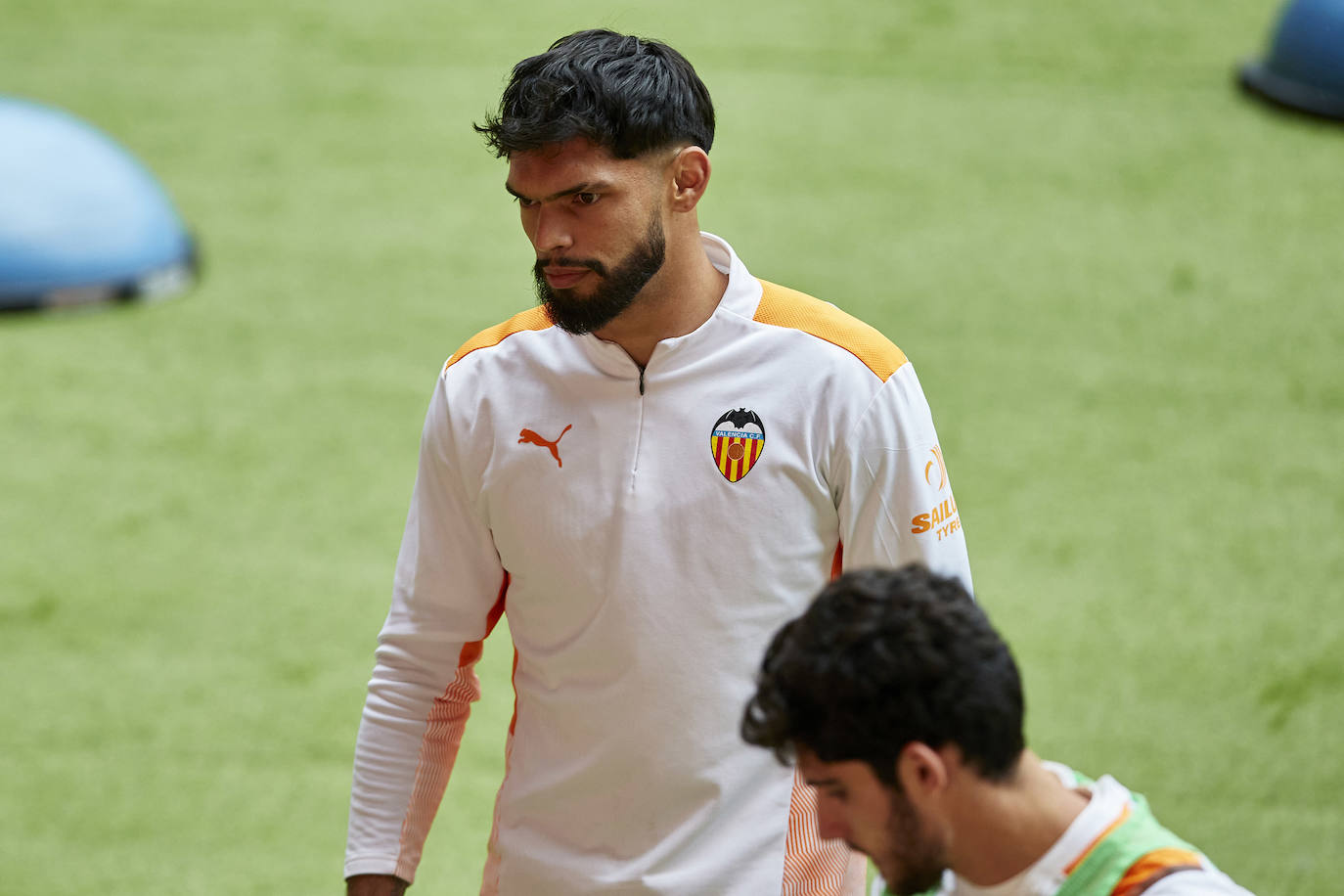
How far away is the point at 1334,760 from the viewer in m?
4.15

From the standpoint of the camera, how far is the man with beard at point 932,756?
1.44m

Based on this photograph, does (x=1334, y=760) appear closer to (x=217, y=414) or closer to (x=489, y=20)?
(x=217, y=414)

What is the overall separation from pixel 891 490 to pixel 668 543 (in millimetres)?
303

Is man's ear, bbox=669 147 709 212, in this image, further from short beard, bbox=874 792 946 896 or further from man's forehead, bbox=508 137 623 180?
short beard, bbox=874 792 946 896

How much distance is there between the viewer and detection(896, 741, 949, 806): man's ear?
4.71 feet

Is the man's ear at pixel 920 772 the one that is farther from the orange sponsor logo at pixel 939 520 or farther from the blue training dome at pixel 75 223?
the blue training dome at pixel 75 223

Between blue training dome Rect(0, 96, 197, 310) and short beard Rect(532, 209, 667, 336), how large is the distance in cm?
487

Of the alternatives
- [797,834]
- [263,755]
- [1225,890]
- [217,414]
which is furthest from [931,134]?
[1225,890]

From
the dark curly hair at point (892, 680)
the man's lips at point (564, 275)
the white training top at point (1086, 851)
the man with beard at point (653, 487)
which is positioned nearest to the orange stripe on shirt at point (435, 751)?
the man with beard at point (653, 487)

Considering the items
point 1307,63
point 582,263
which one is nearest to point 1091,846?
point 582,263

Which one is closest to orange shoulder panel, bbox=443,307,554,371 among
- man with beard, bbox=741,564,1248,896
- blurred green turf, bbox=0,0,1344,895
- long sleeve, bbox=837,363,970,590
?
long sleeve, bbox=837,363,970,590

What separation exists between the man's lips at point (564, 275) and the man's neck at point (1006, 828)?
88 cm

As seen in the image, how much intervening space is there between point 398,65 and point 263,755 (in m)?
5.03

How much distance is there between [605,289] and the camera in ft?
6.69
